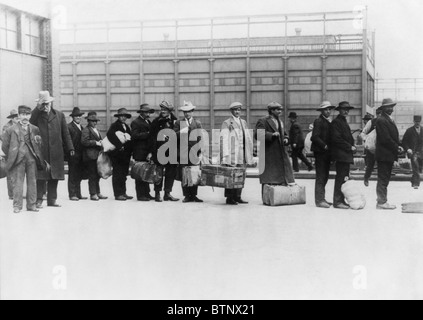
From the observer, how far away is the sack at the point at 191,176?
11.7 m

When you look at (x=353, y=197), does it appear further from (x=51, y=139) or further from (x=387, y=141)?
(x=51, y=139)

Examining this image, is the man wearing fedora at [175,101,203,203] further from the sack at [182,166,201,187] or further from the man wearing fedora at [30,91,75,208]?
the man wearing fedora at [30,91,75,208]

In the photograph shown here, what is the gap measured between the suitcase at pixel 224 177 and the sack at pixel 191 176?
0.34m

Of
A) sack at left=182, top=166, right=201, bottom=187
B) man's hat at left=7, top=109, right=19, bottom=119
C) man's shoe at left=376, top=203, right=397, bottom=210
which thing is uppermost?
man's hat at left=7, top=109, right=19, bottom=119

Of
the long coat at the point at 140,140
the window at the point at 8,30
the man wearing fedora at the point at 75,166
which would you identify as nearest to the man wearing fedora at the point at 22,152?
the man wearing fedora at the point at 75,166

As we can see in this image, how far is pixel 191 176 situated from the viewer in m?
11.7

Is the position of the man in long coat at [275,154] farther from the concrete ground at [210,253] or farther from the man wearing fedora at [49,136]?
the man wearing fedora at [49,136]

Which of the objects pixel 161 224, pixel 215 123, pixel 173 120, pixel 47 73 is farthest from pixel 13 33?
pixel 215 123

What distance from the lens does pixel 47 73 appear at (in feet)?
48.9

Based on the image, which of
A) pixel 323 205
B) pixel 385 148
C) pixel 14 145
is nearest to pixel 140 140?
pixel 14 145

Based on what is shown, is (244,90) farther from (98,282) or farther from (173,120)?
(98,282)

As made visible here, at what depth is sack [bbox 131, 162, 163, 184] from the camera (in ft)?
38.7

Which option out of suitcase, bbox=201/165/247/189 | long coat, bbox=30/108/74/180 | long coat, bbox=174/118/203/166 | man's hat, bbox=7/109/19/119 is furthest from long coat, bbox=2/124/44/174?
suitcase, bbox=201/165/247/189

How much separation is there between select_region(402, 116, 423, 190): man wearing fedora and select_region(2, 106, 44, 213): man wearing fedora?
25.7 ft
